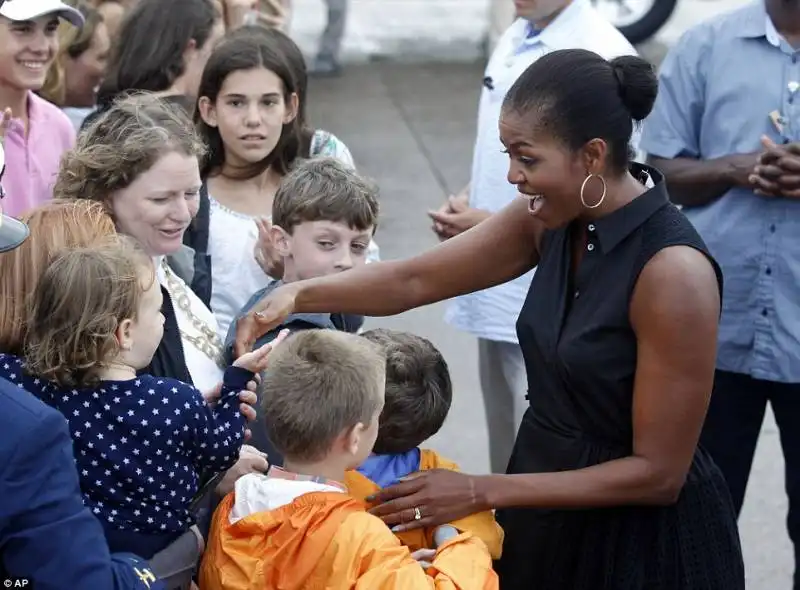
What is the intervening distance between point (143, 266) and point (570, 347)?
0.88 meters

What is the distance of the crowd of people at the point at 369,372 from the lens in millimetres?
2449

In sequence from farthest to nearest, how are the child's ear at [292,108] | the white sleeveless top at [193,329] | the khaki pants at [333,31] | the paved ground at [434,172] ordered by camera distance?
the khaki pants at [333,31], the paved ground at [434,172], the child's ear at [292,108], the white sleeveless top at [193,329]

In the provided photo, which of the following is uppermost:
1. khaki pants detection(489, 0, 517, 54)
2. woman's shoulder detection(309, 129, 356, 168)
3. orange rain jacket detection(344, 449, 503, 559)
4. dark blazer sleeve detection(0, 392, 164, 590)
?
dark blazer sleeve detection(0, 392, 164, 590)

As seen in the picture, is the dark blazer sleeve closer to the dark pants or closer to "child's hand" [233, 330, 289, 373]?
"child's hand" [233, 330, 289, 373]

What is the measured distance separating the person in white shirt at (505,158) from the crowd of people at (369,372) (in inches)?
25.3

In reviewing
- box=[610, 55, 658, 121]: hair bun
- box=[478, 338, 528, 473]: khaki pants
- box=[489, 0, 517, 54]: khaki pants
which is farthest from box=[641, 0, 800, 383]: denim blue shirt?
box=[489, 0, 517, 54]: khaki pants

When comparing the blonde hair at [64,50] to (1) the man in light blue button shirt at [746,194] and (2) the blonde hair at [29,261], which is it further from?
(2) the blonde hair at [29,261]

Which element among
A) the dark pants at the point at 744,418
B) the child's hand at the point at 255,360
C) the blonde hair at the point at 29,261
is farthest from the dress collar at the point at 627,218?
the dark pants at the point at 744,418

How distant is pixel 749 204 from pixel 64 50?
111 inches

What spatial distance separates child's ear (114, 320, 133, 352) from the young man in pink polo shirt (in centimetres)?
169

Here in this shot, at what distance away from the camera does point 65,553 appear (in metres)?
2.03

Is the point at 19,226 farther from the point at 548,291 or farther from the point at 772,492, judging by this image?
the point at 772,492

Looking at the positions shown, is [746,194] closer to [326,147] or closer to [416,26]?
[326,147]

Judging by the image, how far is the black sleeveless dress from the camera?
2.71 metres
